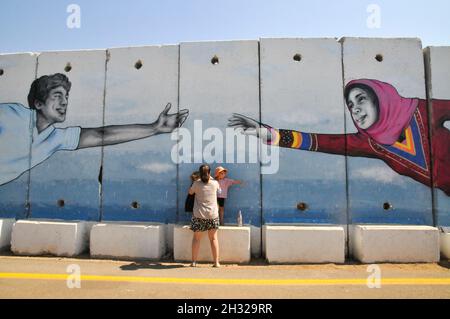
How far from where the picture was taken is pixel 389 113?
20.5 ft

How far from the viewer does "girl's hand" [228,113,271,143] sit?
6.28m

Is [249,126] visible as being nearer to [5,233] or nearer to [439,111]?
[439,111]

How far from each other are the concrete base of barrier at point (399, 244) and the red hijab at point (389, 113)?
1800 millimetres

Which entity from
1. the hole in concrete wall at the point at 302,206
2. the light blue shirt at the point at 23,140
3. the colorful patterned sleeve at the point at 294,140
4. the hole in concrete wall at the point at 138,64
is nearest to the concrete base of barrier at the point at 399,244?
the hole in concrete wall at the point at 302,206

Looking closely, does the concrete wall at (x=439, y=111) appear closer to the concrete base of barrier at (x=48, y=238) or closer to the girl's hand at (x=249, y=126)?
the girl's hand at (x=249, y=126)

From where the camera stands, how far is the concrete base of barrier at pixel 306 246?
5543mm

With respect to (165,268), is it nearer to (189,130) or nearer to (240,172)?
(240,172)

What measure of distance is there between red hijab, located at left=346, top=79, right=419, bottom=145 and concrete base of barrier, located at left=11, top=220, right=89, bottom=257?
6093mm

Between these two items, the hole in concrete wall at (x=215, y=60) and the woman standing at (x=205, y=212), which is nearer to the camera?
the woman standing at (x=205, y=212)

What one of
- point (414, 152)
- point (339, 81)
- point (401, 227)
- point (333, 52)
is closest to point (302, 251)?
point (401, 227)

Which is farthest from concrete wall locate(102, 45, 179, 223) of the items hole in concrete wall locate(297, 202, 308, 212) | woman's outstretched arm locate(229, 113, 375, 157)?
hole in concrete wall locate(297, 202, 308, 212)

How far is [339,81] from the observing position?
636 cm

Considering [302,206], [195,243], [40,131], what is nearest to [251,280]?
[195,243]
